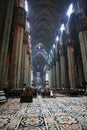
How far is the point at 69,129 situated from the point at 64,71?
74.7ft

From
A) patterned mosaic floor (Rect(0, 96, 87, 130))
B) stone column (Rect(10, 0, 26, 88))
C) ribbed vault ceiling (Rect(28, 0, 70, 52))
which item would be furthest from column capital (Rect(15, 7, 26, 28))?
patterned mosaic floor (Rect(0, 96, 87, 130))

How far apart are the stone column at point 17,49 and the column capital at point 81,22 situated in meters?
8.29

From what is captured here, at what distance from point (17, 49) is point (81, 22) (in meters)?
10.5

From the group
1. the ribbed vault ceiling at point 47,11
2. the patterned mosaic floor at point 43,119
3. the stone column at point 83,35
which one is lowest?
the patterned mosaic floor at point 43,119

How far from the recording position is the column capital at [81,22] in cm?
1617

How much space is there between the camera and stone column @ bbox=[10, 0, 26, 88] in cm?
1239

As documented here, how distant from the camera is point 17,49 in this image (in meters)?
13.6

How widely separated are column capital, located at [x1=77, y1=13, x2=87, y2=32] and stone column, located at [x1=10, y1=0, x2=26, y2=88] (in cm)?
829

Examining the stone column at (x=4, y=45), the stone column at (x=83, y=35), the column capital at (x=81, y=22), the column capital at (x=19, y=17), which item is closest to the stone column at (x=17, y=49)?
the column capital at (x=19, y=17)

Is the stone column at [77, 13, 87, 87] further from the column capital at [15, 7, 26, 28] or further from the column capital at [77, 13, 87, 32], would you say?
the column capital at [15, 7, 26, 28]

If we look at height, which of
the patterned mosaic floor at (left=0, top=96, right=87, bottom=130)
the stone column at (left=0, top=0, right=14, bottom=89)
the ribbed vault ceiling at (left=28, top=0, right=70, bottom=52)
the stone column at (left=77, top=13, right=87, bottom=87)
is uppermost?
the ribbed vault ceiling at (left=28, top=0, right=70, bottom=52)

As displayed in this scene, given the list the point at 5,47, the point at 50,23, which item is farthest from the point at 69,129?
the point at 50,23

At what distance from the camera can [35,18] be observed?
3058 centimetres

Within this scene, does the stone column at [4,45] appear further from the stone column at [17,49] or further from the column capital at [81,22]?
the column capital at [81,22]
